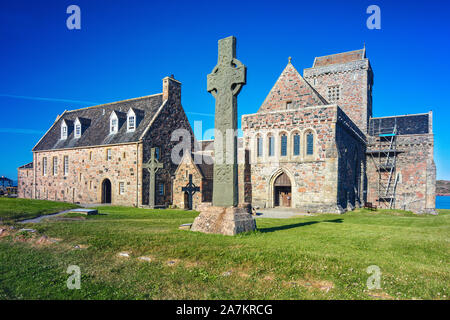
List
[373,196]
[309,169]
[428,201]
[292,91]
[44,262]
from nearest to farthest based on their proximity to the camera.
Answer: [44,262] → [309,169] → [292,91] → [428,201] → [373,196]

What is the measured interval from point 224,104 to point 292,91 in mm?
18682

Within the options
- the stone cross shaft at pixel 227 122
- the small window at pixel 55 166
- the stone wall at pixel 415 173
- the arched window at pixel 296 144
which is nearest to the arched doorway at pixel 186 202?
the arched window at pixel 296 144

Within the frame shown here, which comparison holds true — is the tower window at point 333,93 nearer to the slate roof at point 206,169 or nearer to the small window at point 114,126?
the slate roof at point 206,169

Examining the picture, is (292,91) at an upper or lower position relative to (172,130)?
upper

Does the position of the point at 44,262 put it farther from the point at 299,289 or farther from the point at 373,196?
the point at 373,196

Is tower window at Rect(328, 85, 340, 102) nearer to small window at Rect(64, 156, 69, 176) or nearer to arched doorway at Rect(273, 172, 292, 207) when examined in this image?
arched doorway at Rect(273, 172, 292, 207)

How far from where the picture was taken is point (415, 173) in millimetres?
36906

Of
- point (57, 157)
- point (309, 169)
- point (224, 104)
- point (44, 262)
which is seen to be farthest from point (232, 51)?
point (57, 157)

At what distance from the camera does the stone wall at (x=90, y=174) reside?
1176 inches

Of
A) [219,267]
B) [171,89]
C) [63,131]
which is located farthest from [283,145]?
[63,131]

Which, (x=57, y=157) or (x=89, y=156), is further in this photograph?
(x=57, y=157)

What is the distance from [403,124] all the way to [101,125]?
38673 millimetres

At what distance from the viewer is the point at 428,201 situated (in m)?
35.3

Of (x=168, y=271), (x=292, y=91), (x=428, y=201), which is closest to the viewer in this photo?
(x=168, y=271)
